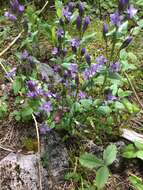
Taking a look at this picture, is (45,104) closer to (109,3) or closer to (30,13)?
(30,13)

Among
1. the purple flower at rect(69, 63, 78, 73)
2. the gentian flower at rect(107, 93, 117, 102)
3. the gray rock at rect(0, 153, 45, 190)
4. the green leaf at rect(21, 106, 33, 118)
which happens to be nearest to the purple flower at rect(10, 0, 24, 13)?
the purple flower at rect(69, 63, 78, 73)

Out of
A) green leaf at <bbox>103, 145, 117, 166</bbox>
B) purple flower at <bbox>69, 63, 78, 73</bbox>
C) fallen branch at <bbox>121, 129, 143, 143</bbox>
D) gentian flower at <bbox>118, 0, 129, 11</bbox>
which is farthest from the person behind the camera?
fallen branch at <bbox>121, 129, 143, 143</bbox>

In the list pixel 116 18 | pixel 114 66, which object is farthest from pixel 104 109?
pixel 116 18

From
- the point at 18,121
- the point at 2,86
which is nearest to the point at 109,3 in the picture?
the point at 2,86

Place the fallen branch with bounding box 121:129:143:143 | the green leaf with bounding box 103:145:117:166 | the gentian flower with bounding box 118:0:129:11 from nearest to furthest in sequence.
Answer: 1. the gentian flower with bounding box 118:0:129:11
2. the green leaf with bounding box 103:145:117:166
3. the fallen branch with bounding box 121:129:143:143

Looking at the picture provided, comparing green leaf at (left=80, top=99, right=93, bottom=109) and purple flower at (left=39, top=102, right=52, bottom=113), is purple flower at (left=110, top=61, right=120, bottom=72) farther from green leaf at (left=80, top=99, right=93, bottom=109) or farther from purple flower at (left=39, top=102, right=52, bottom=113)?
purple flower at (left=39, top=102, right=52, bottom=113)

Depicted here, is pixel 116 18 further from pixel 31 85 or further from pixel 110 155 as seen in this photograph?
pixel 110 155
